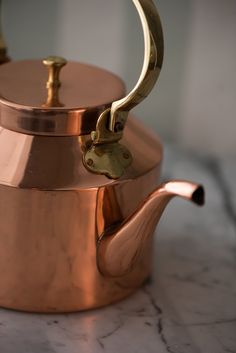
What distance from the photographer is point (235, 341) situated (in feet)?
2.39

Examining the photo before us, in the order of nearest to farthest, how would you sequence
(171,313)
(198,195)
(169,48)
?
(198,195)
(171,313)
(169,48)

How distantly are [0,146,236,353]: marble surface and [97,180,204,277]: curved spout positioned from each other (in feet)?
0.19

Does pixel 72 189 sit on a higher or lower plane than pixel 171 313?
higher

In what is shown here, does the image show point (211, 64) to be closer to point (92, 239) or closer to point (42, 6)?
point (42, 6)

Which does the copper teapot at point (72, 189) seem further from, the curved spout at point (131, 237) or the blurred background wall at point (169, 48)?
the blurred background wall at point (169, 48)

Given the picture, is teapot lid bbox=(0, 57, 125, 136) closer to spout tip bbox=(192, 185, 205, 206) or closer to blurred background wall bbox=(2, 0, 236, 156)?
spout tip bbox=(192, 185, 205, 206)

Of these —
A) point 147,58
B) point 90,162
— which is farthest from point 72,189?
point 147,58

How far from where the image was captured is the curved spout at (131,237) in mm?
680

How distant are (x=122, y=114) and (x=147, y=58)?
6cm

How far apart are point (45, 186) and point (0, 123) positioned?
0.28 ft

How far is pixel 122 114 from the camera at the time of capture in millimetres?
686

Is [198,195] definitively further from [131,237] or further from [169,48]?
[169,48]

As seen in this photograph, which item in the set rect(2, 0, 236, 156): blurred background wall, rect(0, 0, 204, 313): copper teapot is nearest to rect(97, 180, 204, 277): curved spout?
rect(0, 0, 204, 313): copper teapot

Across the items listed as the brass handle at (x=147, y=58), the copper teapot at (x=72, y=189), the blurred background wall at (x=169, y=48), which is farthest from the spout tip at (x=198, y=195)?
the blurred background wall at (x=169, y=48)
